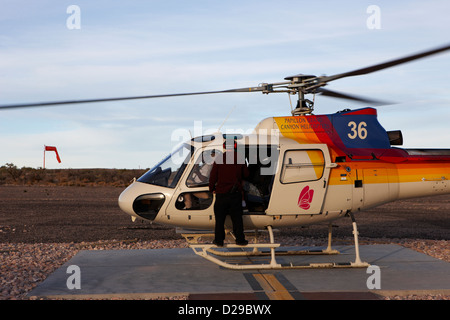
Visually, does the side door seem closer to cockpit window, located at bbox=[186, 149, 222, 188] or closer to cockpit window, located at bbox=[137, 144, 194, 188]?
cockpit window, located at bbox=[186, 149, 222, 188]

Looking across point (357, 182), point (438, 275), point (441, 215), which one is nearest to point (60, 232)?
point (357, 182)

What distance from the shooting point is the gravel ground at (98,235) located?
10836 millimetres

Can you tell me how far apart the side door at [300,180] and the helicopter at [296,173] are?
0.02 metres

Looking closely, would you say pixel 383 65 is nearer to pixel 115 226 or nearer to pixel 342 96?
pixel 342 96

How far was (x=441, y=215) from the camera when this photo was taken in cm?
2512

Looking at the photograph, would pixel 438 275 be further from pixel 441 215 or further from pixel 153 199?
pixel 441 215

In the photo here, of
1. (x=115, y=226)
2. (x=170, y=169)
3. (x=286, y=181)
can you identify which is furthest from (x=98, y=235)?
(x=286, y=181)

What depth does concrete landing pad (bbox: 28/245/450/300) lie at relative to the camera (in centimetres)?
845

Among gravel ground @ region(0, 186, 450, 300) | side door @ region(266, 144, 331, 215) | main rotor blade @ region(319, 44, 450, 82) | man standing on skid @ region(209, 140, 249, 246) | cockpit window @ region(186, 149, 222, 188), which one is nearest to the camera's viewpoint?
main rotor blade @ region(319, 44, 450, 82)

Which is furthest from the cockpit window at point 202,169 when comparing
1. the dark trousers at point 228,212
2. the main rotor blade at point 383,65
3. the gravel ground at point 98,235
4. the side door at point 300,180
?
the gravel ground at point 98,235

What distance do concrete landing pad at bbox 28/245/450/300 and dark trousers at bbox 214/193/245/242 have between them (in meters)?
0.81

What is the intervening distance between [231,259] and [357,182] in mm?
3340

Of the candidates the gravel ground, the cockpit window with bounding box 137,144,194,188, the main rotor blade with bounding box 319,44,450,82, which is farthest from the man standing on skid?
the gravel ground

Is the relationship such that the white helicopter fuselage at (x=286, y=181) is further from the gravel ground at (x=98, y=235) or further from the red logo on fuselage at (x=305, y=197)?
the gravel ground at (x=98, y=235)
